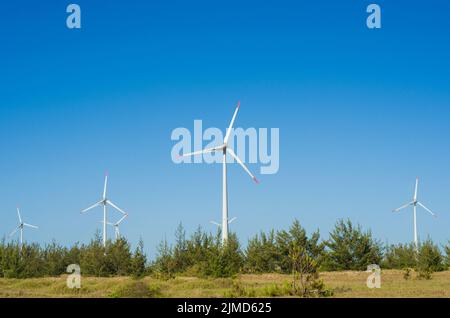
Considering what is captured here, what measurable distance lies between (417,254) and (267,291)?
3044 centimetres

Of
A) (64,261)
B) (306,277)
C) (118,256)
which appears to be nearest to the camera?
(306,277)

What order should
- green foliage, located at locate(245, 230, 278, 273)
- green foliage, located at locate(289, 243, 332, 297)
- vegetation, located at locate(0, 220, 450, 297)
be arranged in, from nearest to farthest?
1. green foliage, located at locate(289, 243, 332, 297)
2. vegetation, located at locate(0, 220, 450, 297)
3. green foliage, located at locate(245, 230, 278, 273)

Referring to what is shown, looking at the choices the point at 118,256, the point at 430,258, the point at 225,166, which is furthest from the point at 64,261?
the point at 430,258

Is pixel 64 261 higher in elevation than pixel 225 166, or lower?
lower

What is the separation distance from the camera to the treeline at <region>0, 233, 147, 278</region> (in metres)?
49.6

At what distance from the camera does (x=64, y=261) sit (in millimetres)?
58812

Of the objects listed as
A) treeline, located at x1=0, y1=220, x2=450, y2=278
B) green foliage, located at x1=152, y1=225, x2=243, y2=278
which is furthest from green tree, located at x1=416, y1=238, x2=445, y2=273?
green foliage, located at x1=152, y1=225, x2=243, y2=278

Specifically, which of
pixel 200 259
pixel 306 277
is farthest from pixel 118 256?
pixel 306 277

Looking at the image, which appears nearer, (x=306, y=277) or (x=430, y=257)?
(x=306, y=277)

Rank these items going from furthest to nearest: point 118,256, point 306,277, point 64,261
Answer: point 64,261 < point 118,256 < point 306,277

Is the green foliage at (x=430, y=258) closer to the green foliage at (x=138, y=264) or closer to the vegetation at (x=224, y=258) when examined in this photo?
→ the vegetation at (x=224, y=258)

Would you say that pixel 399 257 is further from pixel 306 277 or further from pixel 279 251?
pixel 306 277

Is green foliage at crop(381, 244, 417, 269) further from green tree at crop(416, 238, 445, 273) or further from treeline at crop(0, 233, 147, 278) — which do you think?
treeline at crop(0, 233, 147, 278)
